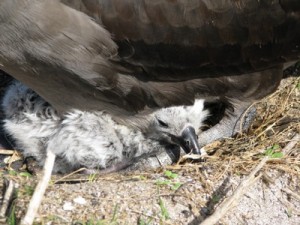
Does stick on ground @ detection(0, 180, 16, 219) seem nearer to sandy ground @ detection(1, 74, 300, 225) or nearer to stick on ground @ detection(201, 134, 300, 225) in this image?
sandy ground @ detection(1, 74, 300, 225)

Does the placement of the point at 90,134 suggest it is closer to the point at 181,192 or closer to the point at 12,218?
the point at 181,192

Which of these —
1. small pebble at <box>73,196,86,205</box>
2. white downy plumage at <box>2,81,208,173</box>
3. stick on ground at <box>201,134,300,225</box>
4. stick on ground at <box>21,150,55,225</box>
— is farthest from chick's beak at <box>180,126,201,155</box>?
stick on ground at <box>21,150,55,225</box>

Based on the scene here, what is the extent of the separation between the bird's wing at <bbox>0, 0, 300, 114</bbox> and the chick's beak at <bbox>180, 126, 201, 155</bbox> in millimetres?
346

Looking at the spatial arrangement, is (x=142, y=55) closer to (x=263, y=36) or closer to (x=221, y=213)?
(x=263, y=36)

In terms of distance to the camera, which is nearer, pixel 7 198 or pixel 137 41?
pixel 7 198

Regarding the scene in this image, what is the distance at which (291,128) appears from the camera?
433 centimetres

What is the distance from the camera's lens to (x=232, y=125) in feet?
15.1

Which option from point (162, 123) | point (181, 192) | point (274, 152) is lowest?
point (181, 192)

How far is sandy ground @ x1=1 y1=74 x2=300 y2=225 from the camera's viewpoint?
345cm

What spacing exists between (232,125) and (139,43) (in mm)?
1082

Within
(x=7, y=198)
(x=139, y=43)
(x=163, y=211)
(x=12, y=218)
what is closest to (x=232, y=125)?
(x=139, y=43)

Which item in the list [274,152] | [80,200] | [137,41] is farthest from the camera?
[274,152]

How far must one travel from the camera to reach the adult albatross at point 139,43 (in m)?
3.71

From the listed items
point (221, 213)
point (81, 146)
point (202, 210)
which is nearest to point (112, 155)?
point (81, 146)
